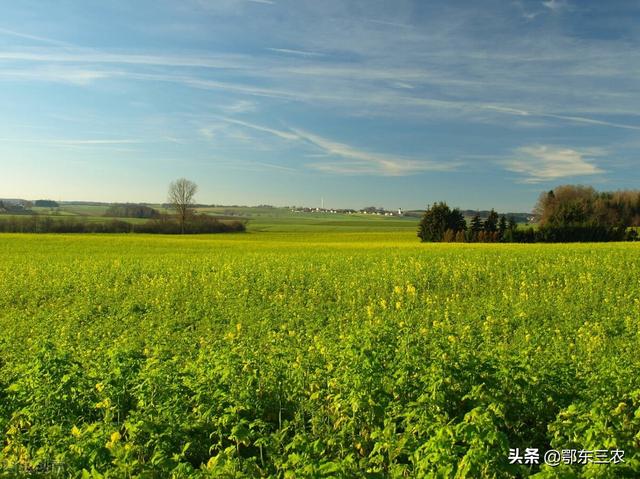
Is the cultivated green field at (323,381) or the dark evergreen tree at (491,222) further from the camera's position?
the dark evergreen tree at (491,222)

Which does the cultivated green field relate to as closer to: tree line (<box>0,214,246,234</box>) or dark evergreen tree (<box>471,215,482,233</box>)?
dark evergreen tree (<box>471,215,482,233</box>)

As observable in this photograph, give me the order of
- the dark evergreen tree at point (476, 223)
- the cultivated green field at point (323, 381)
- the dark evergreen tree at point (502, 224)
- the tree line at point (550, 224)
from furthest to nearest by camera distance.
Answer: the dark evergreen tree at point (476, 223) < the dark evergreen tree at point (502, 224) < the tree line at point (550, 224) < the cultivated green field at point (323, 381)

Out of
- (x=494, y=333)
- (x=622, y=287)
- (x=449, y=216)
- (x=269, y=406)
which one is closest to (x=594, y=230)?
(x=449, y=216)

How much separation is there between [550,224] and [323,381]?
78.5 m

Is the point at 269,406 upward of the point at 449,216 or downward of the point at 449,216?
downward

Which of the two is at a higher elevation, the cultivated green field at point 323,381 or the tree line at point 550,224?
the tree line at point 550,224

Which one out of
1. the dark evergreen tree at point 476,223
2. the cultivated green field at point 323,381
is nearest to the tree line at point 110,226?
the dark evergreen tree at point 476,223

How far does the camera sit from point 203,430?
6.57m

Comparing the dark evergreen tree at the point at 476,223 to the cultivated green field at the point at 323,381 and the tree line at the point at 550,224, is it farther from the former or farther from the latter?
the cultivated green field at the point at 323,381

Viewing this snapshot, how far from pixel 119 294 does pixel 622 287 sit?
831 inches

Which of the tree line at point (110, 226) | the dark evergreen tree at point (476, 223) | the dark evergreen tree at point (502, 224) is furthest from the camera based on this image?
the tree line at point (110, 226)

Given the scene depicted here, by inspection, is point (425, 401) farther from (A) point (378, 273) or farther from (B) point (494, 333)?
(A) point (378, 273)

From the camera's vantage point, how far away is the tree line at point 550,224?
248 feet

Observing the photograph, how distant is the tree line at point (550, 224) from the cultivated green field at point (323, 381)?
59.4 m
